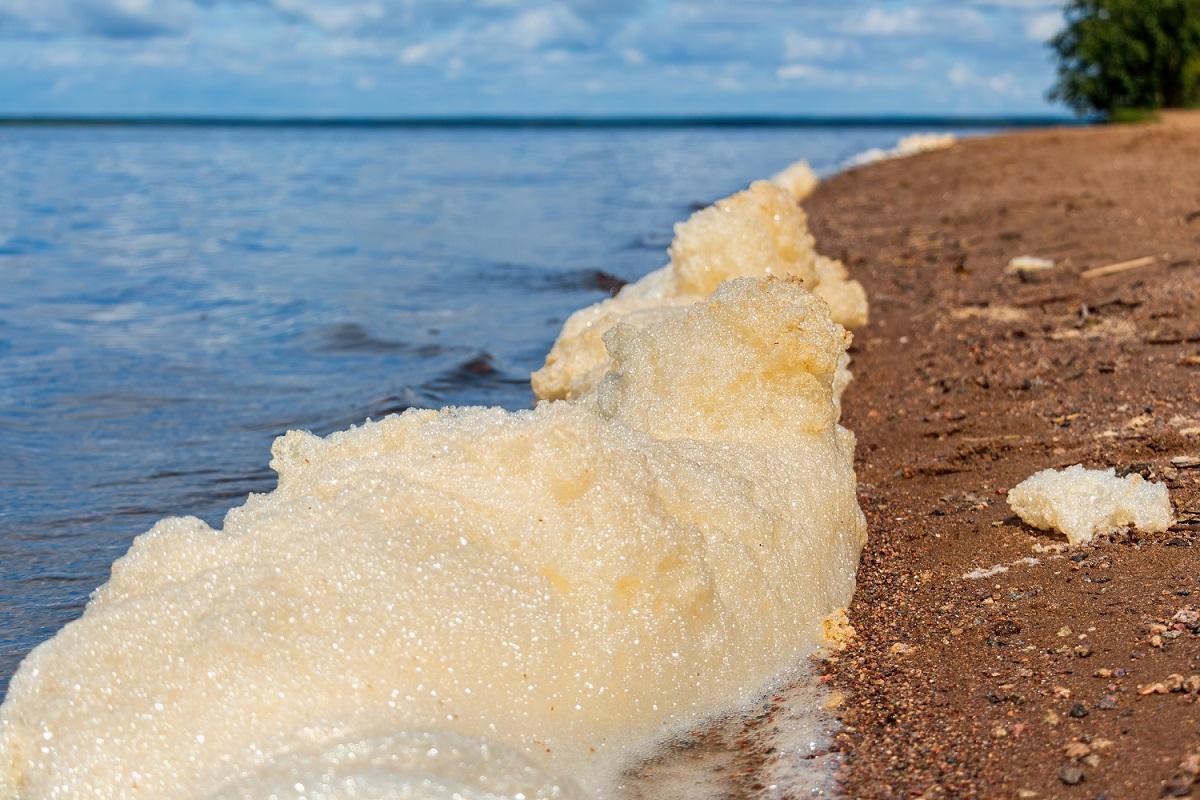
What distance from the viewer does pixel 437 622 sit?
2.35m

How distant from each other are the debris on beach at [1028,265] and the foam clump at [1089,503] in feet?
14.2

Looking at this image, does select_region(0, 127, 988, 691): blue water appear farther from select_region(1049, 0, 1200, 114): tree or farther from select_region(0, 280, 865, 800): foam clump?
select_region(1049, 0, 1200, 114): tree

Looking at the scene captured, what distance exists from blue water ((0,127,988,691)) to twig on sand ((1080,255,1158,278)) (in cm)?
334

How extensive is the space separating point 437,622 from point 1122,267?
568cm

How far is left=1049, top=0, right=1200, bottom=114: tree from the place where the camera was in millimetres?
31000

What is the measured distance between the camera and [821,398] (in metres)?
3.35

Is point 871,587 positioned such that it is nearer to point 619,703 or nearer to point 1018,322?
point 619,703

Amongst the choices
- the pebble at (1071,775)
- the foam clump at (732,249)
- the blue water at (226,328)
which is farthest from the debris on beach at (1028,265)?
the pebble at (1071,775)

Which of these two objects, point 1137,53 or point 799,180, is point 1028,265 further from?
point 1137,53

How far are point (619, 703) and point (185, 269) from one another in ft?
34.0

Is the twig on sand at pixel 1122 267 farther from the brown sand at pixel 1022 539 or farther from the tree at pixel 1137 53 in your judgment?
the tree at pixel 1137 53

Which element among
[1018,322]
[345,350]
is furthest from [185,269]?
[1018,322]

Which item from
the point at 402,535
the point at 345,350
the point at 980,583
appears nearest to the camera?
the point at 402,535

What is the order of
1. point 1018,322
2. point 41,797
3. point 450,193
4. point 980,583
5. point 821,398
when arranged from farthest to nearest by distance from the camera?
point 450,193 → point 1018,322 → point 821,398 → point 980,583 → point 41,797
